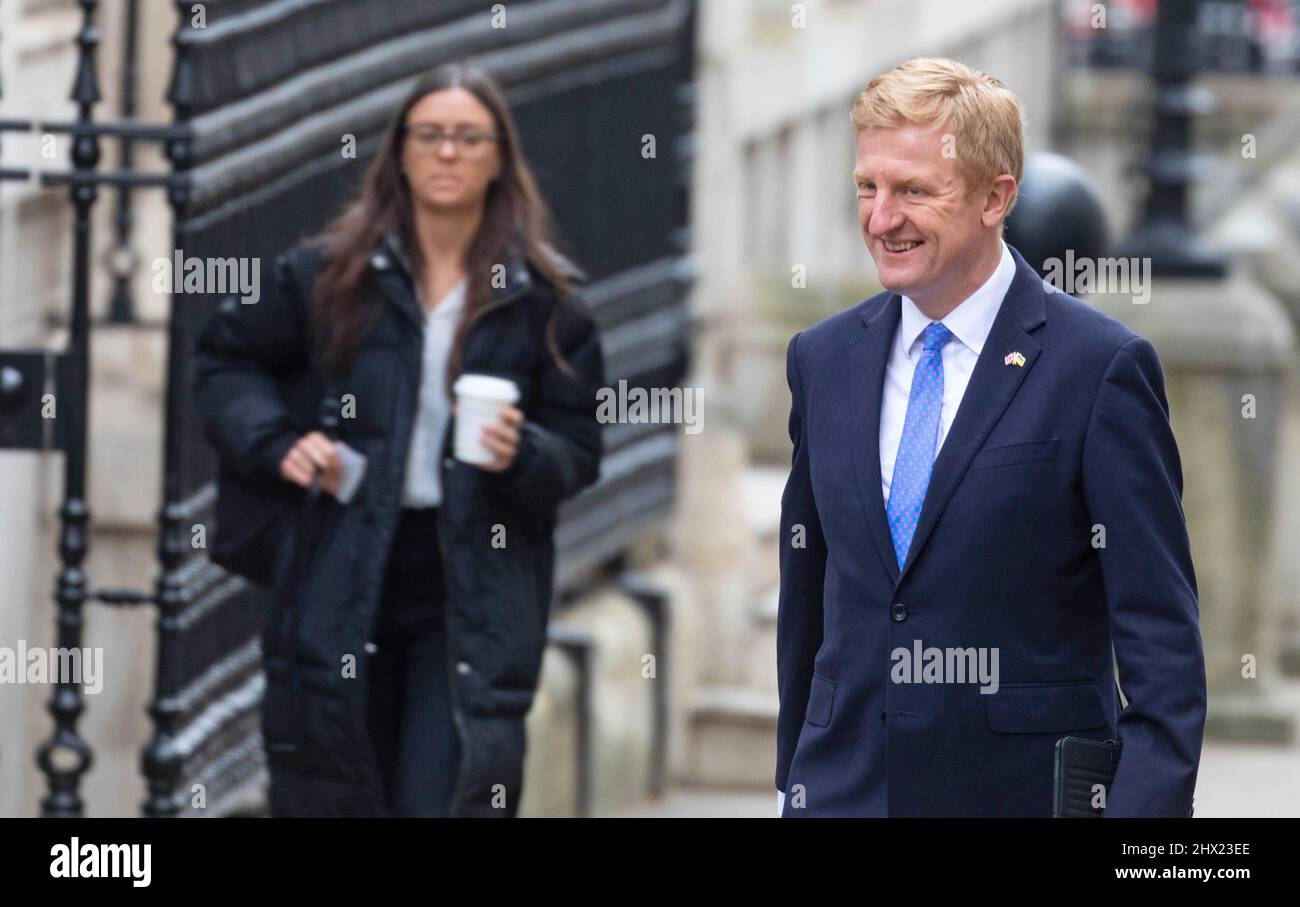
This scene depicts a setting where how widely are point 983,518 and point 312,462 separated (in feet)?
6.21

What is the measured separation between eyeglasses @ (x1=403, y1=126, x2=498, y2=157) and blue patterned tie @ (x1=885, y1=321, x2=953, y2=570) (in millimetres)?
1820

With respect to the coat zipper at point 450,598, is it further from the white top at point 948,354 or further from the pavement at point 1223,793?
the pavement at point 1223,793

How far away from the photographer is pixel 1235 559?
10.9m

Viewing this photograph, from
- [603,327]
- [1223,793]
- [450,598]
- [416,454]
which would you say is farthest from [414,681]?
[1223,793]

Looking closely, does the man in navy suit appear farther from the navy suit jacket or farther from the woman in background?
the woman in background

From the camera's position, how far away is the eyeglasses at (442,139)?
5.52 meters

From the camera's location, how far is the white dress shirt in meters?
3.95

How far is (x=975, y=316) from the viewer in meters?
3.95

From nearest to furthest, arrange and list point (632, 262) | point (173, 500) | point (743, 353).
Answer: point (173, 500)
point (632, 262)
point (743, 353)

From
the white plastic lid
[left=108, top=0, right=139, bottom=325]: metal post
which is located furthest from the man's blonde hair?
[left=108, top=0, right=139, bottom=325]: metal post

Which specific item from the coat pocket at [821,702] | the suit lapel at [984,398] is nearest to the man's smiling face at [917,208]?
the suit lapel at [984,398]
